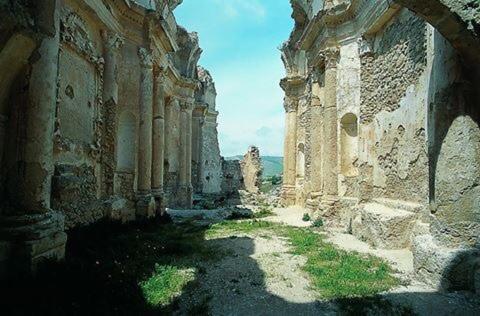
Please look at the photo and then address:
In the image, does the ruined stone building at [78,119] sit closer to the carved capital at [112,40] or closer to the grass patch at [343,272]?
the carved capital at [112,40]

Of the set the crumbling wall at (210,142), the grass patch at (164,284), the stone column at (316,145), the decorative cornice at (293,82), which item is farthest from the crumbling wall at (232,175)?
the grass patch at (164,284)

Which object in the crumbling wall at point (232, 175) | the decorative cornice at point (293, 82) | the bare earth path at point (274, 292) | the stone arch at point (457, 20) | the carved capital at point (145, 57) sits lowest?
the bare earth path at point (274, 292)

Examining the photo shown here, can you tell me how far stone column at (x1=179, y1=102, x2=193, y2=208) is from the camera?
18359mm

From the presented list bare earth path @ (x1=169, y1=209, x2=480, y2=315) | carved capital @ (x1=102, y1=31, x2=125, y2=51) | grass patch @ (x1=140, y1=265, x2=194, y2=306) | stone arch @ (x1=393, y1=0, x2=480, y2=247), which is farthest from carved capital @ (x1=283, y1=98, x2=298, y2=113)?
grass patch @ (x1=140, y1=265, x2=194, y2=306)

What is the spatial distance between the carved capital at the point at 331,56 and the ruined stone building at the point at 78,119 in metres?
5.33

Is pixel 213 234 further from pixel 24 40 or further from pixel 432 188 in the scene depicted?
pixel 24 40

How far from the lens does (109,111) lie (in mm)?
9320

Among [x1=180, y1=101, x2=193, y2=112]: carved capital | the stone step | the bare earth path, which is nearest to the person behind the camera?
the bare earth path

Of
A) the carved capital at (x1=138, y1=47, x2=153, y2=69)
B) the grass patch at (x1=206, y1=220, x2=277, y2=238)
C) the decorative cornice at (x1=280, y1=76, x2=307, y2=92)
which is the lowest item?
the grass patch at (x1=206, y1=220, x2=277, y2=238)

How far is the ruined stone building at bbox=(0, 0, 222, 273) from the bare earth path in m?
2.15

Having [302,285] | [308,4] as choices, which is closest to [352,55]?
[308,4]

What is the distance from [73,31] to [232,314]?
6.58 meters

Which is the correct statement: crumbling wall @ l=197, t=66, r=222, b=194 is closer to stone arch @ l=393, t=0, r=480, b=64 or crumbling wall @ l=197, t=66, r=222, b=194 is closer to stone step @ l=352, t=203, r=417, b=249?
stone step @ l=352, t=203, r=417, b=249

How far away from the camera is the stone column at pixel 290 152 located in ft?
58.0
